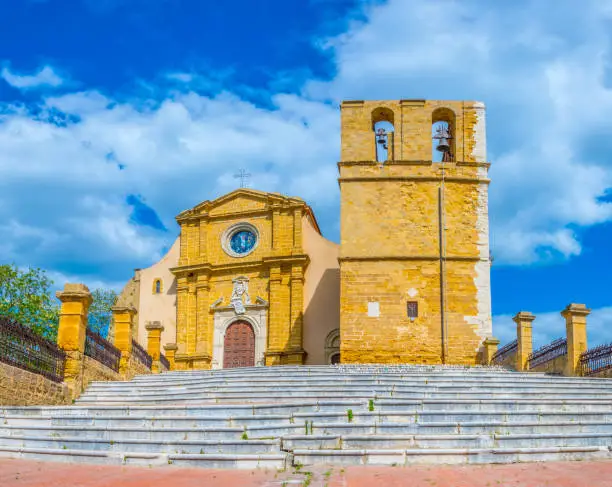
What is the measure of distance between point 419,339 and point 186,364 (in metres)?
9.25

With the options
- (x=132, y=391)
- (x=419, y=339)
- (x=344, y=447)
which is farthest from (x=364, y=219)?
(x=344, y=447)

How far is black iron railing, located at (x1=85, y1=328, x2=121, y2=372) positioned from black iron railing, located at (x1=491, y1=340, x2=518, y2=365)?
33.5 ft

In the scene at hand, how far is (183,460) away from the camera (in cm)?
932

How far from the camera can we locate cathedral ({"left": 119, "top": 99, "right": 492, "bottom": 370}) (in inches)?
1003

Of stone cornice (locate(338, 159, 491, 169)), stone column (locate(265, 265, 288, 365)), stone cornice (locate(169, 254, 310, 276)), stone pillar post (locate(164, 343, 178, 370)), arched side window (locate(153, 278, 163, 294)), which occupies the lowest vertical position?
stone pillar post (locate(164, 343, 178, 370))

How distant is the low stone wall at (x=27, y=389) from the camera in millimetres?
13633

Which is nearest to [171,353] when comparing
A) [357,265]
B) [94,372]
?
[357,265]

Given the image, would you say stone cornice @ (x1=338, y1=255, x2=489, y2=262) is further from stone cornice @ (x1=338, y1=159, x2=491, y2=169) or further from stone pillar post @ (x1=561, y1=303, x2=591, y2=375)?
stone pillar post @ (x1=561, y1=303, x2=591, y2=375)

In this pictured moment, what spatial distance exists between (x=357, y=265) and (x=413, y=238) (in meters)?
1.94

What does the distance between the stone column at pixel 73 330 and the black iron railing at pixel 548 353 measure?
10590mm

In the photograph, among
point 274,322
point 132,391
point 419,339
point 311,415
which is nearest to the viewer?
point 311,415

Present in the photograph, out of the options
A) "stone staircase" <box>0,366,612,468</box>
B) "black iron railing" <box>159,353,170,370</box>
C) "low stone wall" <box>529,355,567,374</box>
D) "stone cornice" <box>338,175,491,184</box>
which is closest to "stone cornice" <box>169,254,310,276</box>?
"stone cornice" <box>338,175,491,184</box>

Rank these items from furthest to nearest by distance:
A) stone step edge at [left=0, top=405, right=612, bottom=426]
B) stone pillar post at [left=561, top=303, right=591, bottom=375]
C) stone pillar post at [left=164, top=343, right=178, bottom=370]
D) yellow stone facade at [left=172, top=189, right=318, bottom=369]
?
yellow stone facade at [left=172, top=189, right=318, bottom=369] < stone pillar post at [left=164, top=343, right=178, bottom=370] < stone pillar post at [left=561, top=303, right=591, bottom=375] < stone step edge at [left=0, top=405, right=612, bottom=426]

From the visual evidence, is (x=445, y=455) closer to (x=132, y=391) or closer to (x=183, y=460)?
(x=183, y=460)
